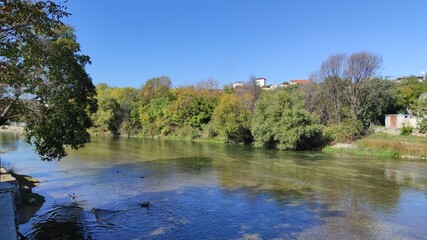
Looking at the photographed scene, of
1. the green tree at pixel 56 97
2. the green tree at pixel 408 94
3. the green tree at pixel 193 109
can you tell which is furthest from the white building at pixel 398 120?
the green tree at pixel 56 97

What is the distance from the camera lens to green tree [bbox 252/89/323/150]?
50.2 m

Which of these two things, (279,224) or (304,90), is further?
(304,90)

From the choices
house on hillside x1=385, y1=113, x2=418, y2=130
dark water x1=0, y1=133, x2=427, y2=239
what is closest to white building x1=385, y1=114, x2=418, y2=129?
house on hillside x1=385, y1=113, x2=418, y2=130

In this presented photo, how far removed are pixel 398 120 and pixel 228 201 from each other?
2061 inches

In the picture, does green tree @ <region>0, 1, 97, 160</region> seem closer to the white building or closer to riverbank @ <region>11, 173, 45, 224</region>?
riverbank @ <region>11, 173, 45, 224</region>

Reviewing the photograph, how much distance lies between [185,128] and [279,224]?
63.7 metres

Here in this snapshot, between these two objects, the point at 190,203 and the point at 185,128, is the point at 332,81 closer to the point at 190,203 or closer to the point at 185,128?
the point at 185,128

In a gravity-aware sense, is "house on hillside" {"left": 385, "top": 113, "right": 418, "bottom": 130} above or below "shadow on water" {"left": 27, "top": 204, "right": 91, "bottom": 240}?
above

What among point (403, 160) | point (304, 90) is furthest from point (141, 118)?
point (403, 160)

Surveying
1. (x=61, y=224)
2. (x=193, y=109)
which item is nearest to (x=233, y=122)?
(x=193, y=109)

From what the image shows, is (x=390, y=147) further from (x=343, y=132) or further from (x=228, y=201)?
(x=228, y=201)

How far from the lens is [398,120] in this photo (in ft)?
201

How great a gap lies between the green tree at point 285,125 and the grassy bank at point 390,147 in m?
3.27

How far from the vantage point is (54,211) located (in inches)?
663
